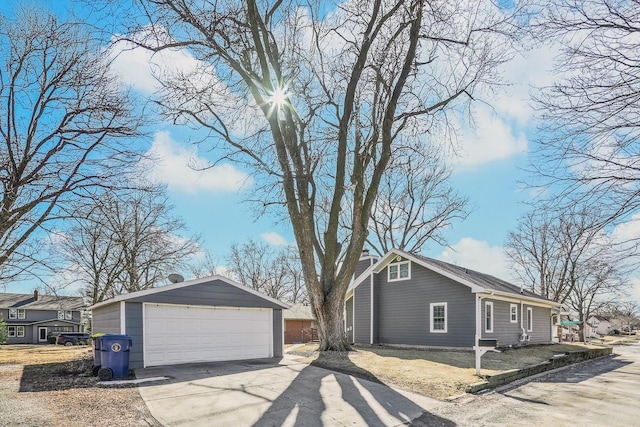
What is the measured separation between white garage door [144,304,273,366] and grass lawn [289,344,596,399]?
182 cm

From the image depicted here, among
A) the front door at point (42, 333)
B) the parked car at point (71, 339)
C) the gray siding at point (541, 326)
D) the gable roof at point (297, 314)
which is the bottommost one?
the front door at point (42, 333)

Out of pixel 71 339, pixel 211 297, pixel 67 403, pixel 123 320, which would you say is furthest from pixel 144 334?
pixel 71 339

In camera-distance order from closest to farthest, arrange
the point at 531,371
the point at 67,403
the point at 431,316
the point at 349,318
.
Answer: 1. the point at 67,403
2. the point at 531,371
3. the point at 431,316
4. the point at 349,318

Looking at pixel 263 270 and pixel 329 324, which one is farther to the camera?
pixel 263 270

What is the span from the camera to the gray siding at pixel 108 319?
11.2 meters

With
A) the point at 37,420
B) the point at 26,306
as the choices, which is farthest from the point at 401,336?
the point at 26,306

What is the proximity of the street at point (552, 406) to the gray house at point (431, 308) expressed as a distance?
540 cm

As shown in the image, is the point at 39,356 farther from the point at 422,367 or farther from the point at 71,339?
the point at 71,339

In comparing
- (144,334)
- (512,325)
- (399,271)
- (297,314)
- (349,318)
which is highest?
(399,271)

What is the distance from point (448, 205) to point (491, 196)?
18.9 metres

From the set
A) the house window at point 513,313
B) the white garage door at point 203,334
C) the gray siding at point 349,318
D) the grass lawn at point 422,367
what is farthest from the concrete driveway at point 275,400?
the house window at point 513,313

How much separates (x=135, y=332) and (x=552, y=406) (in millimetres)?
9879

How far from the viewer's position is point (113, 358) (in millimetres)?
9406

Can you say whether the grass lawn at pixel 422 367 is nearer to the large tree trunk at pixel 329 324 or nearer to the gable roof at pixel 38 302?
the large tree trunk at pixel 329 324
